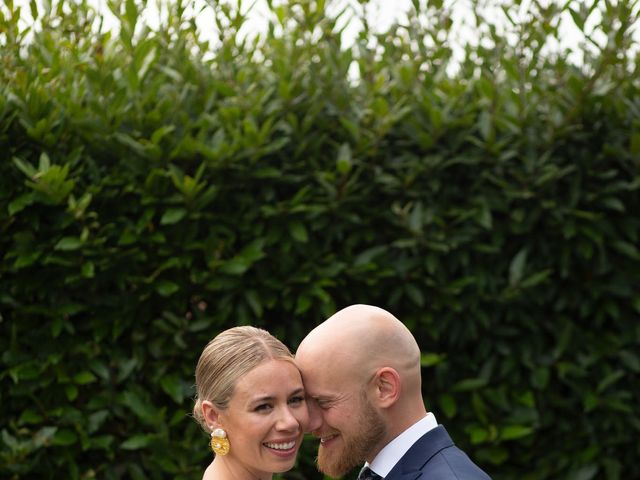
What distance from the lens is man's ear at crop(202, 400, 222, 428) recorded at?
3.67m

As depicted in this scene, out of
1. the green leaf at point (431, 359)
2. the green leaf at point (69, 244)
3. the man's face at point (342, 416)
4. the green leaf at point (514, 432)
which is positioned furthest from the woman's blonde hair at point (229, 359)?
the green leaf at point (514, 432)

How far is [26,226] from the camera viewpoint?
17.4ft

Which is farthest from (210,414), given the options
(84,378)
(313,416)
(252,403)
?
(84,378)

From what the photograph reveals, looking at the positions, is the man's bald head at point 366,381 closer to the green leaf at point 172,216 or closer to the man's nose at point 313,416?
the man's nose at point 313,416

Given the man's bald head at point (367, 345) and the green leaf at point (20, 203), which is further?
the green leaf at point (20, 203)

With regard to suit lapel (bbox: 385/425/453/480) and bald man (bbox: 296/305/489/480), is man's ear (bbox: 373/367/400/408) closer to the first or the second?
bald man (bbox: 296/305/489/480)

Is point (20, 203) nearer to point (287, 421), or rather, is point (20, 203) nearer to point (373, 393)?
point (287, 421)

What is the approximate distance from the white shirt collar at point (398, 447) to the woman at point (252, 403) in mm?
278

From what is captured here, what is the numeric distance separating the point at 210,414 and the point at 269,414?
24cm

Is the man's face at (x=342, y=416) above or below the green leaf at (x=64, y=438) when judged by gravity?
below

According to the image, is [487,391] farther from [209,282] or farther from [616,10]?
[616,10]

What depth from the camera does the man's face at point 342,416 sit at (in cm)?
354

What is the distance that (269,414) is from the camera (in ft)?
11.7

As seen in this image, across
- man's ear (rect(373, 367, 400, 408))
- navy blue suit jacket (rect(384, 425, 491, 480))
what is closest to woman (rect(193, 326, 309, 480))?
man's ear (rect(373, 367, 400, 408))
